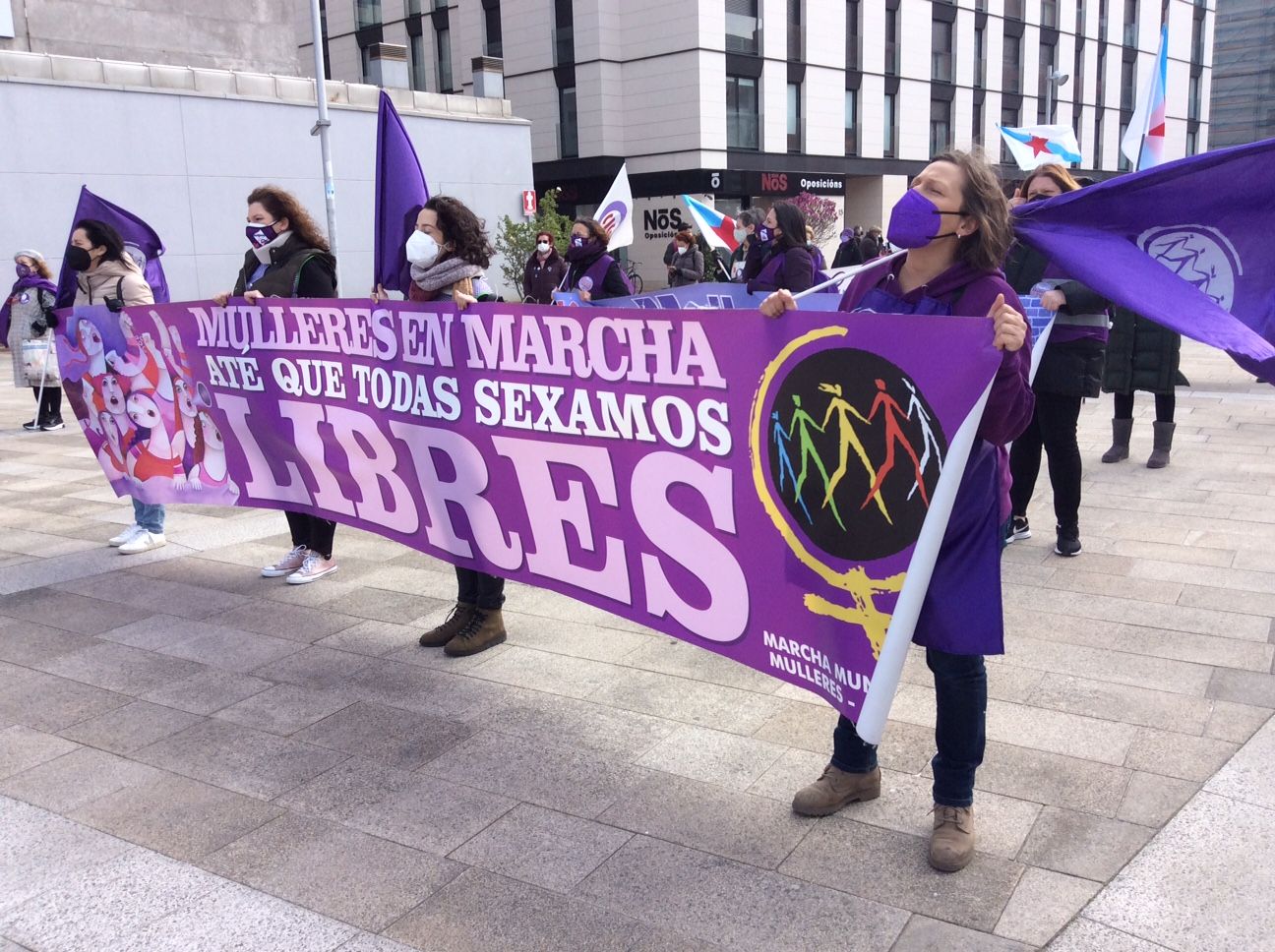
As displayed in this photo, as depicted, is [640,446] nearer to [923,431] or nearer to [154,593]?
[923,431]

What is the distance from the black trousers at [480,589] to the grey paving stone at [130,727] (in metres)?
1.18

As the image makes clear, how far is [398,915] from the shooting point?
2891 mm

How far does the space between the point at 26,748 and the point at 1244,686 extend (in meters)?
4.38

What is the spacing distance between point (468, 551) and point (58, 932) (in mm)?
1974

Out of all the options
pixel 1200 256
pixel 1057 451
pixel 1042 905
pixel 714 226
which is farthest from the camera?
pixel 714 226

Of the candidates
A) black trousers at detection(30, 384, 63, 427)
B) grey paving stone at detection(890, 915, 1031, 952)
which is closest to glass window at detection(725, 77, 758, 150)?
black trousers at detection(30, 384, 63, 427)

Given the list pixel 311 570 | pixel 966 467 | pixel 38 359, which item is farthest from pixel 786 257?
pixel 38 359

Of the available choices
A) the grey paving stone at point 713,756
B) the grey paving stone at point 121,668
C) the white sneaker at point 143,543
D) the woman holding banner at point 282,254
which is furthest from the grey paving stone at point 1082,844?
the white sneaker at point 143,543

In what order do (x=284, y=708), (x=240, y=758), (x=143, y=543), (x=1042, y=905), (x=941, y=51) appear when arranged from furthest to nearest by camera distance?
(x=941, y=51)
(x=143, y=543)
(x=284, y=708)
(x=240, y=758)
(x=1042, y=905)

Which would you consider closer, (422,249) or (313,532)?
(422,249)

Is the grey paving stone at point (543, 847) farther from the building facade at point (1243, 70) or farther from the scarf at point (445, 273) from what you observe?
the building facade at point (1243, 70)

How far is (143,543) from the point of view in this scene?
21.8 ft

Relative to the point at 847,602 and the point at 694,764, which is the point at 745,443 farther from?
the point at 694,764

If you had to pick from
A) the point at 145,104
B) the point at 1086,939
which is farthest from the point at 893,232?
the point at 145,104
